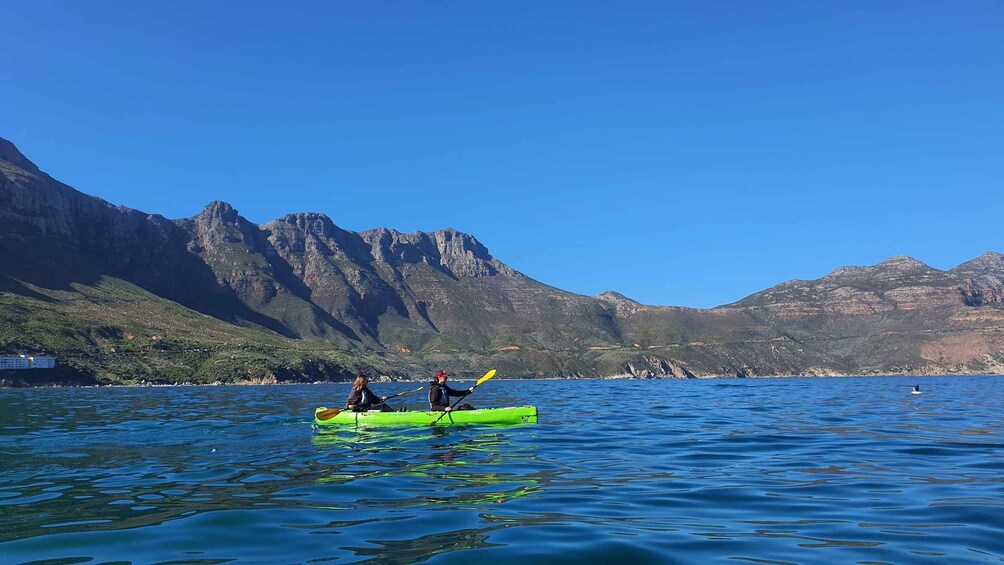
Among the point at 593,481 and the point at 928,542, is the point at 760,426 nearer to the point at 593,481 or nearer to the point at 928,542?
the point at 593,481

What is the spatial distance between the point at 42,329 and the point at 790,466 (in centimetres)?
17221

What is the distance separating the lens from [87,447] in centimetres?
2211

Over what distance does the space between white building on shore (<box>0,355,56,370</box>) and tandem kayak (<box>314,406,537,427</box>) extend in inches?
4764

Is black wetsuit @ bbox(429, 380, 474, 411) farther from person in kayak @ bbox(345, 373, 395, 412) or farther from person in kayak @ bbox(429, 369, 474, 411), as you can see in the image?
person in kayak @ bbox(345, 373, 395, 412)

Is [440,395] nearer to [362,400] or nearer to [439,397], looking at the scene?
[439,397]

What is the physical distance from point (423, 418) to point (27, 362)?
127245 mm

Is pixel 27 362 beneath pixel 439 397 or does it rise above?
above

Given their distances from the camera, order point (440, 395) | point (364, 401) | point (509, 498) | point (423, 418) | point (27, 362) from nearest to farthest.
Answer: point (509, 498) → point (423, 418) → point (440, 395) → point (364, 401) → point (27, 362)

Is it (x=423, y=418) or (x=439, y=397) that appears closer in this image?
(x=423, y=418)

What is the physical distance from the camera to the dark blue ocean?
30.1 feet

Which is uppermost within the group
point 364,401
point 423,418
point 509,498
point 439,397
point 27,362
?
point 27,362

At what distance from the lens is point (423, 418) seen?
27500 mm

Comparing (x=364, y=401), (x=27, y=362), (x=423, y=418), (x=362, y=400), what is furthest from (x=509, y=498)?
(x=27, y=362)

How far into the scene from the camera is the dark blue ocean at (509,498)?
9.19 m
